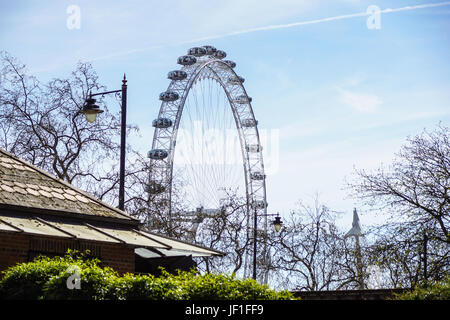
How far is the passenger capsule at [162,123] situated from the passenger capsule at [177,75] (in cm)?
340

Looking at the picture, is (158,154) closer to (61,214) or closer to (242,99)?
(242,99)

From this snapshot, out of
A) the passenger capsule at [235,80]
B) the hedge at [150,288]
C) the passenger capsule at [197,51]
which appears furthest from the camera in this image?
the passenger capsule at [235,80]

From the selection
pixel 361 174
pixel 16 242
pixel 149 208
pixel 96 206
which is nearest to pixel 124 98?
pixel 96 206

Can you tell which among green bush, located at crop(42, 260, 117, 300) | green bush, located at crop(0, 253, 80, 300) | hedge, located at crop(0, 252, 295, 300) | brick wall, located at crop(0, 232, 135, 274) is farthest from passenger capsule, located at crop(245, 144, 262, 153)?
green bush, located at crop(42, 260, 117, 300)

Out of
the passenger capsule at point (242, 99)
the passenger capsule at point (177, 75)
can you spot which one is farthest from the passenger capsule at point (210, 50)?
the passenger capsule at point (242, 99)

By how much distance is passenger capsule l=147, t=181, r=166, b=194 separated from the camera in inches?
1133

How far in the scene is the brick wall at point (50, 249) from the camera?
1130 cm

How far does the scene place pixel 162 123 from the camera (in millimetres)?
44281

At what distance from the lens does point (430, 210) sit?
19203 mm

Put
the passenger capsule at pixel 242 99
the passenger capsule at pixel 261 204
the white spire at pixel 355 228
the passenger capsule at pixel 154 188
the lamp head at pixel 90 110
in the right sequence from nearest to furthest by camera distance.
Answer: the lamp head at pixel 90 110, the passenger capsule at pixel 154 188, the white spire at pixel 355 228, the passenger capsule at pixel 261 204, the passenger capsule at pixel 242 99

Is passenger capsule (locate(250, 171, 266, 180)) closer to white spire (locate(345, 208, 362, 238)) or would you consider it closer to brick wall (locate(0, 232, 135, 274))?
white spire (locate(345, 208, 362, 238))

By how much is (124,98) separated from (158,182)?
12.5 meters

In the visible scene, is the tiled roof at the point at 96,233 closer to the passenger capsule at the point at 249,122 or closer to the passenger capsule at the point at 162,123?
the passenger capsule at the point at 162,123

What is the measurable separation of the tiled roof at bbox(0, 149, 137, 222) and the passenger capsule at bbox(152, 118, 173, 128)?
29824 millimetres
